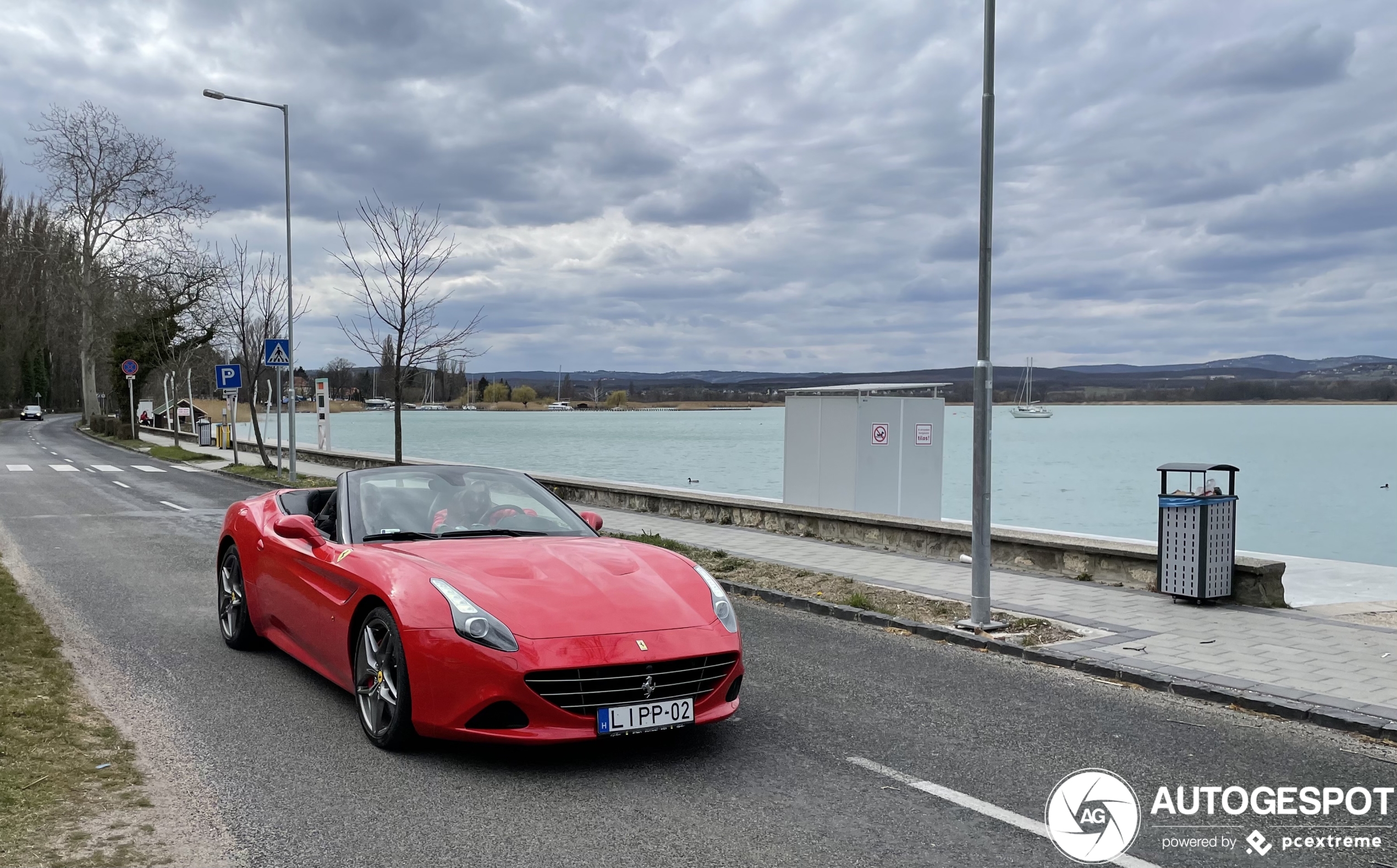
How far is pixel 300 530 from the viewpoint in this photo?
612 cm

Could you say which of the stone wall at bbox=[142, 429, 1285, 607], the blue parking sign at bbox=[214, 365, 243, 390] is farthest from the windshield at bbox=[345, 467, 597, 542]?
the blue parking sign at bbox=[214, 365, 243, 390]

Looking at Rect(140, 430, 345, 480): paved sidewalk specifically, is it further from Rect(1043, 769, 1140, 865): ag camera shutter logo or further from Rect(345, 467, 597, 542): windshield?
Rect(1043, 769, 1140, 865): ag camera shutter logo

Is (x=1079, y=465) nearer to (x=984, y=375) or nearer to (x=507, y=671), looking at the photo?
(x=984, y=375)

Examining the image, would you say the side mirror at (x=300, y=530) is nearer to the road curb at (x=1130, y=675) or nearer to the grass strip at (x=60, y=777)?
the grass strip at (x=60, y=777)

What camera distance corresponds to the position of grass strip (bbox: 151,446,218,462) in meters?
35.2

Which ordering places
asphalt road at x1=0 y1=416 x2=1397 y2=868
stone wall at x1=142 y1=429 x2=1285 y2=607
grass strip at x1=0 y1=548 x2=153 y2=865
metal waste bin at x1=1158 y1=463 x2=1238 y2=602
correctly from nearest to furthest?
grass strip at x1=0 y1=548 x2=153 y2=865 → asphalt road at x1=0 y1=416 x2=1397 y2=868 → metal waste bin at x1=1158 y1=463 x2=1238 y2=602 → stone wall at x1=142 y1=429 x2=1285 y2=607

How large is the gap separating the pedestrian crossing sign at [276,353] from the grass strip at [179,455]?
11.4 metres

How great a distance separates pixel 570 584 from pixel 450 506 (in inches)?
54.8

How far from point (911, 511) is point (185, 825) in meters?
13.3

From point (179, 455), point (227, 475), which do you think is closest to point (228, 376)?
point (227, 475)

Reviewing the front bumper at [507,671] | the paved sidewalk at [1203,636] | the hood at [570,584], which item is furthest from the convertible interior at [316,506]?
the paved sidewalk at [1203,636]

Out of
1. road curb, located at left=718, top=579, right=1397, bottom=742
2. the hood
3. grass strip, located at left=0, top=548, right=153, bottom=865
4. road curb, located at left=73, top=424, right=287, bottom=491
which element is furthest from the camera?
road curb, located at left=73, top=424, right=287, bottom=491

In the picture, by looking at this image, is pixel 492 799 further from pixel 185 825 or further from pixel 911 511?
pixel 911 511

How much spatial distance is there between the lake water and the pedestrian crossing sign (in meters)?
13.8
